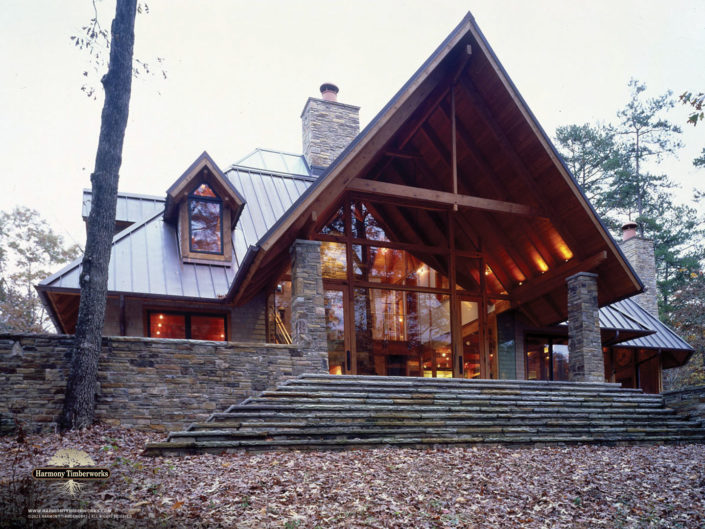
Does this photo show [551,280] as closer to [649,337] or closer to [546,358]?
[546,358]

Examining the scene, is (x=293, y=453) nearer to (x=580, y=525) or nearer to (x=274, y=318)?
(x=580, y=525)

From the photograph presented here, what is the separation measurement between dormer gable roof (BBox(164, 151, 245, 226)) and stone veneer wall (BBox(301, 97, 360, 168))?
17.6 feet

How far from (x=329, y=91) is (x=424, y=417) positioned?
1355 centimetres

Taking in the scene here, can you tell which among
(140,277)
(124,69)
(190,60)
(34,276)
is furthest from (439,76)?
(34,276)

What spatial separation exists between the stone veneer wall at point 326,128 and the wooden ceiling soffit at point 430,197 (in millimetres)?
6320

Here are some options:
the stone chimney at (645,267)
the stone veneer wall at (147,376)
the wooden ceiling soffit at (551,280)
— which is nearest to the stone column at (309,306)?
the stone veneer wall at (147,376)

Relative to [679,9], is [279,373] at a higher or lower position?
lower

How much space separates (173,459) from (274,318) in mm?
7199

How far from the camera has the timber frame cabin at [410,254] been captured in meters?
11.6

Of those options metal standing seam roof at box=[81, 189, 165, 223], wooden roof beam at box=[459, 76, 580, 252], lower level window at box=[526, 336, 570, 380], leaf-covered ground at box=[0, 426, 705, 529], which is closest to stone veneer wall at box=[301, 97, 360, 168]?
metal standing seam roof at box=[81, 189, 165, 223]

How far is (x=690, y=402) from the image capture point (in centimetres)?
1098

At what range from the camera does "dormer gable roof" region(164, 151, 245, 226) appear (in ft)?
43.5

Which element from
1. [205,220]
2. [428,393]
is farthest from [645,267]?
[205,220]

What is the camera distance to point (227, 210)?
13.9 metres
